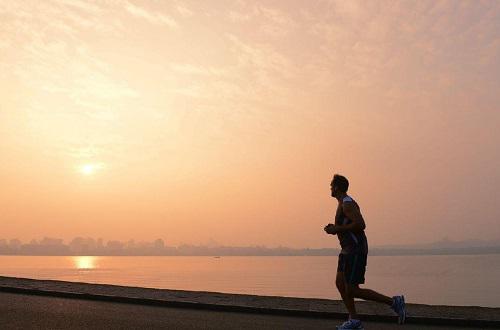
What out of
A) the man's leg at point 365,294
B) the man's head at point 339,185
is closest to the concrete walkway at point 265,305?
the man's leg at point 365,294

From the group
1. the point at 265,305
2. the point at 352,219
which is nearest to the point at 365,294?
the point at 352,219

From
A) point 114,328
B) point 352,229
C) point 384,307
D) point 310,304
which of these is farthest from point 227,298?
→ point 352,229

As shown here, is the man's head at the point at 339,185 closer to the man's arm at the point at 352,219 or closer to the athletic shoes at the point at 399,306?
the man's arm at the point at 352,219

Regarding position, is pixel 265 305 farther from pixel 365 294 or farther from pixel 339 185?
pixel 339 185

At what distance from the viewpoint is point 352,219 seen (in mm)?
6918

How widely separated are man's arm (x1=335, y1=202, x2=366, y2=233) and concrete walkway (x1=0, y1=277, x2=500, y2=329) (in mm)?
2162

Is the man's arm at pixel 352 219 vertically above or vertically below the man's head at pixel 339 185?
below

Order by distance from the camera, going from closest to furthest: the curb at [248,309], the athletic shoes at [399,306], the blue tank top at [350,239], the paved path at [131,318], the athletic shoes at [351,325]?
1. the blue tank top at [350,239]
2. the athletic shoes at [351,325]
3. the paved path at [131,318]
4. the athletic shoes at [399,306]
5. the curb at [248,309]

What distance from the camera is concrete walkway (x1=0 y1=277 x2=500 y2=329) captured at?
824cm

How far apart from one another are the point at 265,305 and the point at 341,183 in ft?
10.8

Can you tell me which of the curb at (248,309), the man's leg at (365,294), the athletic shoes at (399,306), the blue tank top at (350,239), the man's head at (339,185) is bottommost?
the curb at (248,309)

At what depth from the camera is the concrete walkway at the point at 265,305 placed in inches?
324

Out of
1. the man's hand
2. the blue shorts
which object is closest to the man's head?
the man's hand

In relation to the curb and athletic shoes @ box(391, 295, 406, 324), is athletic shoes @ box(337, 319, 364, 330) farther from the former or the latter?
the curb
